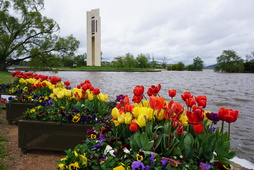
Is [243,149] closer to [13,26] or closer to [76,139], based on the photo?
[76,139]

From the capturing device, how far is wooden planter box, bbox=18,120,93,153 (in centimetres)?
348

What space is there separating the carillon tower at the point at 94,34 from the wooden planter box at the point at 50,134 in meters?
79.6

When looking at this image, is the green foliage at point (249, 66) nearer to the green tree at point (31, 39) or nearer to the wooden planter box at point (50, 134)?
the green tree at point (31, 39)

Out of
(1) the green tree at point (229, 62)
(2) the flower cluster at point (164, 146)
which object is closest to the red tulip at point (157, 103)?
(2) the flower cluster at point (164, 146)

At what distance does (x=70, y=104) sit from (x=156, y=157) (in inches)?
101

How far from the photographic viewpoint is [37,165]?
344cm

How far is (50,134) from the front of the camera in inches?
141

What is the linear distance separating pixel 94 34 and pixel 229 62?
5761 cm

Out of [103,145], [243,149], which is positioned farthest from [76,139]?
[243,149]

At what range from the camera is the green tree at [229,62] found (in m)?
85.4

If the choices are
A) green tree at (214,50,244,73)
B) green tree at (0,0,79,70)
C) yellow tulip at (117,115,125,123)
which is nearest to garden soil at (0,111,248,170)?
yellow tulip at (117,115,125,123)

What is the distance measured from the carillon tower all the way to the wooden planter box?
261ft

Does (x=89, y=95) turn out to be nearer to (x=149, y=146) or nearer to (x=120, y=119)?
(x=120, y=119)

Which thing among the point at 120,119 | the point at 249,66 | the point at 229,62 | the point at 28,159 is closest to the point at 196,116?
the point at 120,119
